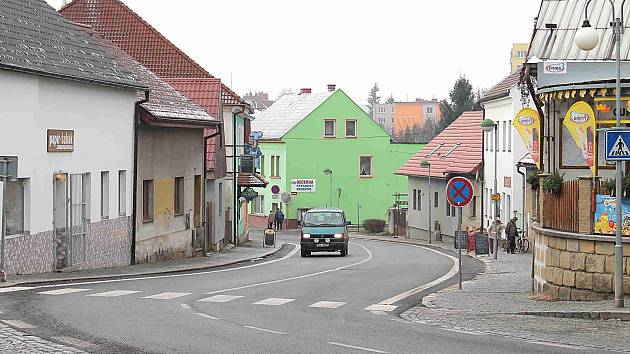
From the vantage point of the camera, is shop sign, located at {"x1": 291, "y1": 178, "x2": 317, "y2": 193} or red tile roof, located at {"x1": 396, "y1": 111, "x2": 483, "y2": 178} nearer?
red tile roof, located at {"x1": 396, "y1": 111, "x2": 483, "y2": 178}

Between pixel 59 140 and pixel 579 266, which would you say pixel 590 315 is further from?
pixel 59 140

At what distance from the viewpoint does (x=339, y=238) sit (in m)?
42.7

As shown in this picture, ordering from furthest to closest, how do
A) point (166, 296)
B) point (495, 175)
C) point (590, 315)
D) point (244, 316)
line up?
point (495, 175), point (166, 296), point (590, 315), point (244, 316)

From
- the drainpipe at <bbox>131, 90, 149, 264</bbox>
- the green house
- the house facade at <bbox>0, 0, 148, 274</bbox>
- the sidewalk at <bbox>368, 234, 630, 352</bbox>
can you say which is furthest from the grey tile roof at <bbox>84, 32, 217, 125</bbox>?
the green house

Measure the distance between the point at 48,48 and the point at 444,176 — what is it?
1616 inches

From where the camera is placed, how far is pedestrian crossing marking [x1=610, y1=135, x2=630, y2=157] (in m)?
18.4

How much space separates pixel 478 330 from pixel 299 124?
7271 centimetres

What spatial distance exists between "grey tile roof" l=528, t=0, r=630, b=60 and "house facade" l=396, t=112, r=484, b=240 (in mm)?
37109

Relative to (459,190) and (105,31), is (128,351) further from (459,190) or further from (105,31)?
(105,31)

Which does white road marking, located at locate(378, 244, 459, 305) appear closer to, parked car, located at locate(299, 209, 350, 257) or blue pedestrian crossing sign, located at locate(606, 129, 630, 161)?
blue pedestrian crossing sign, located at locate(606, 129, 630, 161)

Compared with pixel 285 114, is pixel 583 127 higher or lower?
lower

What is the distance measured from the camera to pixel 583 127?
68.1 ft

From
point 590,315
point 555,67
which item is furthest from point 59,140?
point 590,315

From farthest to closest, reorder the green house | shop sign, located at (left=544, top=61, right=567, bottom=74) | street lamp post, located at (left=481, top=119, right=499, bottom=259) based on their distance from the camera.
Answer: the green house
street lamp post, located at (left=481, top=119, right=499, bottom=259)
shop sign, located at (left=544, top=61, right=567, bottom=74)
